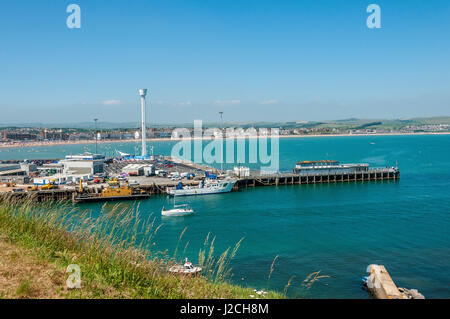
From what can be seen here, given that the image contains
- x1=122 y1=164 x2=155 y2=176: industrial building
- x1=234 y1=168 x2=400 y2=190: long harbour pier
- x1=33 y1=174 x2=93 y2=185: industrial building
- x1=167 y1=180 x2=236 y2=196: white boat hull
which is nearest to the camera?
x1=167 y1=180 x2=236 y2=196: white boat hull

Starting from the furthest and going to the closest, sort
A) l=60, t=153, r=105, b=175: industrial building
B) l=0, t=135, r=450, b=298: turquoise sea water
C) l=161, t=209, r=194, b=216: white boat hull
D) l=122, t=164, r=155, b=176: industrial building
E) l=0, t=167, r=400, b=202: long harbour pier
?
l=122, t=164, r=155, b=176: industrial building < l=60, t=153, r=105, b=175: industrial building < l=0, t=167, r=400, b=202: long harbour pier < l=161, t=209, r=194, b=216: white boat hull < l=0, t=135, r=450, b=298: turquoise sea water

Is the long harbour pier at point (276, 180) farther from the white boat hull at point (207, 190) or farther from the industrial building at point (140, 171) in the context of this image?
the industrial building at point (140, 171)

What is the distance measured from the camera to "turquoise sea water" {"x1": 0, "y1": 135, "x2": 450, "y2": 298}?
14477mm

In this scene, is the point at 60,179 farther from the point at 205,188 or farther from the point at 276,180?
the point at 276,180

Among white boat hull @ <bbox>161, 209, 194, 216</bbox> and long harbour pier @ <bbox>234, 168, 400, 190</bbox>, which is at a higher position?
long harbour pier @ <bbox>234, 168, 400, 190</bbox>

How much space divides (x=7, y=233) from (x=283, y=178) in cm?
3919

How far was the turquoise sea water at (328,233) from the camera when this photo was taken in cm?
1448

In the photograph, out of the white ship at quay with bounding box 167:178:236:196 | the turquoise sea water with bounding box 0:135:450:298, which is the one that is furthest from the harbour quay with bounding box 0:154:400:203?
the turquoise sea water with bounding box 0:135:450:298

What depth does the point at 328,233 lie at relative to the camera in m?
21.4

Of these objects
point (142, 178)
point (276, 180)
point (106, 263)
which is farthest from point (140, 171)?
point (106, 263)

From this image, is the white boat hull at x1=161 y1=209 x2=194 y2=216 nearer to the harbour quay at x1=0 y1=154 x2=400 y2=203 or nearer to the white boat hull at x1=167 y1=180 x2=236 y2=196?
the harbour quay at x1=0 y1=154 x2=400 y2=203
